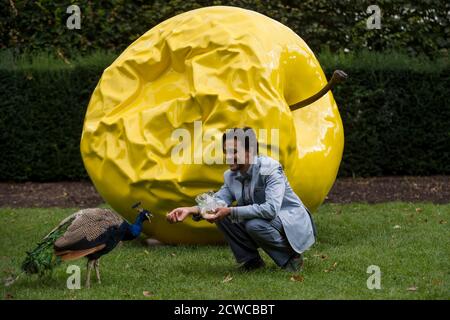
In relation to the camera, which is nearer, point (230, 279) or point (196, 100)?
point (230, 279)

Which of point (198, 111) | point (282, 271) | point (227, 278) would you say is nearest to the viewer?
point (227, 278)

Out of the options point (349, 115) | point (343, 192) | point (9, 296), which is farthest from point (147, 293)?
point (349, 115)

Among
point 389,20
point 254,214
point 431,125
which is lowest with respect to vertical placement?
point 431,125

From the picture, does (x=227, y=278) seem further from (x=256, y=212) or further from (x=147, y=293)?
(x=147, y=293)

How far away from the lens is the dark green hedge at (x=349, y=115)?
1198 cm

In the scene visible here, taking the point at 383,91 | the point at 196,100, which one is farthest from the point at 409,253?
the point at 383,91

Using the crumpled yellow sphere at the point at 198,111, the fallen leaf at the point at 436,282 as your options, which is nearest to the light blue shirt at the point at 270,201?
the crumpled yellow sphere at the point at 198,111

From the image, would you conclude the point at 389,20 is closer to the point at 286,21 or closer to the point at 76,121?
the point at 286,21

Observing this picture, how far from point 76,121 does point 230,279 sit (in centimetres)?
650

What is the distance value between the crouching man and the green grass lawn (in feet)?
0.59

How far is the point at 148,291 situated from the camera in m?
5.73

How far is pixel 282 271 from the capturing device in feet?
20.5

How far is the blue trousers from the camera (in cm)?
609

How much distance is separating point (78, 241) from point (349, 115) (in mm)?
7016
